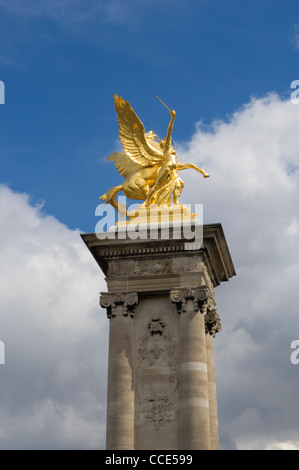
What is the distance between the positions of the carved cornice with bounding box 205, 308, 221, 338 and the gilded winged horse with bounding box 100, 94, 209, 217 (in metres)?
4.47

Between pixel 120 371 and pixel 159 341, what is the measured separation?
1.77 meters

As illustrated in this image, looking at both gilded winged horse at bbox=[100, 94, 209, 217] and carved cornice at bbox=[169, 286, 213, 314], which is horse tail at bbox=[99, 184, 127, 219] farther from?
carved cornice at bbox=[169, 286, 213, 314]

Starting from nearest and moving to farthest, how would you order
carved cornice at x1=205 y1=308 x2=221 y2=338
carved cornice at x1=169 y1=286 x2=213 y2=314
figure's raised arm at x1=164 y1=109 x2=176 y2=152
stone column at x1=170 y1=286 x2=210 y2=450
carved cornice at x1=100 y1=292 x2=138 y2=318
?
stone column at x1=170 y1=286 x2=210 y2=450 → carved cornice at x1=169 y1=286 x2=213 y2=314 → carved cornice at x1=100 y1=292 x2=138 y2=318 → carved cornice at x1=205 y1=308 x2=221 y2=338 → figure's raised arm at x1=164 y1=109 x2=176 y2=152

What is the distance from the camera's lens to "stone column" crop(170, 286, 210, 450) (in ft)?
91.8

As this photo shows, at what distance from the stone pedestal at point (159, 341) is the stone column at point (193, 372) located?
0.03 m

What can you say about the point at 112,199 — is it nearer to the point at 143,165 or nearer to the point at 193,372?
the point at 143,165

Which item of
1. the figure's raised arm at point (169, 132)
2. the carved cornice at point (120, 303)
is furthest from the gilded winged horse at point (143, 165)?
the carved cornice at point (120, 303)

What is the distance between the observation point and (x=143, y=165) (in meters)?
33.3

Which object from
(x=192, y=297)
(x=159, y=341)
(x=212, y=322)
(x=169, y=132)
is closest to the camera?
(x=192, y=297)

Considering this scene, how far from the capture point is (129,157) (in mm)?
33469

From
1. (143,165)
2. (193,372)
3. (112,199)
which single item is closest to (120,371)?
(193,372)

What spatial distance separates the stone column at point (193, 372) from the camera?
2798cm

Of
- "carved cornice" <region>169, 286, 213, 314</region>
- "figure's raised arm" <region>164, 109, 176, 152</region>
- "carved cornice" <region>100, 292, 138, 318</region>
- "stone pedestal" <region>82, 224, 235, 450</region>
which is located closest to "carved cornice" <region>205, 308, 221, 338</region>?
"stone pedestal" <region>82, 224, 235, 450</region>

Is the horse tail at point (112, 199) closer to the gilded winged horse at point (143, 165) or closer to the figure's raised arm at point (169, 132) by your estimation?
the gilded winged horse at point (143, 165)
